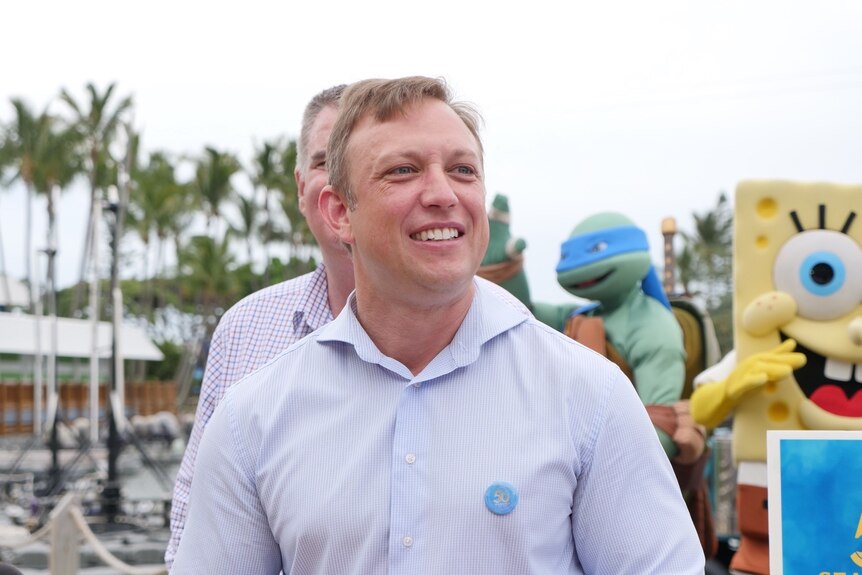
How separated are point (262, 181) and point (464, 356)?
41645mm

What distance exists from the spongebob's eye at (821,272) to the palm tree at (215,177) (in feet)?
125

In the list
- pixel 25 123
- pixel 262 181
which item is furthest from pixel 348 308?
pixel 262 181

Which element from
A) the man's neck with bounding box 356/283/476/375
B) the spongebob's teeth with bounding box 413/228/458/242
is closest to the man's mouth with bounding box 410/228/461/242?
the spongebob's teeth with bounding box 413/228/458/242

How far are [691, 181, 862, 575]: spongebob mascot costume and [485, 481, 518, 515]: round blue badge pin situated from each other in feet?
15.4

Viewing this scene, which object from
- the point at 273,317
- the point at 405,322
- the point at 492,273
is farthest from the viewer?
the point at 492,273

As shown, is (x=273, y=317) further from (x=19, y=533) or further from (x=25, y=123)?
(x=25, y=123)

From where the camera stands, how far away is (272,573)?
1841 millimetres

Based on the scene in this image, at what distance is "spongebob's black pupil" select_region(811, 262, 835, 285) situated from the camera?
6176mm

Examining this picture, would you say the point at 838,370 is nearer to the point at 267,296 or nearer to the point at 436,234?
the point at 267,296

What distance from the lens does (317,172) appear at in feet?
9.00

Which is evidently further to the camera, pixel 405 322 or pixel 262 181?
pixel 262 181

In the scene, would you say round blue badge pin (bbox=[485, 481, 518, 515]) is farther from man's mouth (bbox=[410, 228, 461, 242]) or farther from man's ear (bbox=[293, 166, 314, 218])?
man's ear (bbox=[293, 166, 314, 218])

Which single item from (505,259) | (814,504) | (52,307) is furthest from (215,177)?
(814,504)

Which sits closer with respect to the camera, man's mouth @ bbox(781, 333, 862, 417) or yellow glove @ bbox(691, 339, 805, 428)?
yellow glove @ bbox(691, 339, 805, 428)
